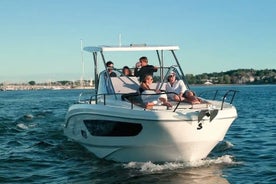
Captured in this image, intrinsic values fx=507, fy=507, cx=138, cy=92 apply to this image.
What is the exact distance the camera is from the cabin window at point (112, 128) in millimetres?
11751

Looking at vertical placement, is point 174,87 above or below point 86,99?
above

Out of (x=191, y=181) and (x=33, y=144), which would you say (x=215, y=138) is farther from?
(x=33, y=144)

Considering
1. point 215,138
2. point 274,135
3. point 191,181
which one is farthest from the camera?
point 274,135

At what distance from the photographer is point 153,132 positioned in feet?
37.7

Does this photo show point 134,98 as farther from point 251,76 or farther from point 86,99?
point 251,76

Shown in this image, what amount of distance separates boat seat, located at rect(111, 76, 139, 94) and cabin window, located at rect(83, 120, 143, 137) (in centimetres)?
153

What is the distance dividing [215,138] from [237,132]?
8.86 m

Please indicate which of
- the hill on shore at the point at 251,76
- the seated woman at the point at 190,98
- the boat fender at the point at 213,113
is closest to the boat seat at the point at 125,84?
the seated woman at the point at 190,98

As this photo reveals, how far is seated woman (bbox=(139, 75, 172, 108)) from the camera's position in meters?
12.0

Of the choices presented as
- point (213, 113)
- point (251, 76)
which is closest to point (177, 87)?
point (213, 113)

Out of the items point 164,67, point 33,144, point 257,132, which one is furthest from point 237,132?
point 33,144

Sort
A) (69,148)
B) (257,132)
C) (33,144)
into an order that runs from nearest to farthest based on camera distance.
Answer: (69,148), (33,144), (257,132)

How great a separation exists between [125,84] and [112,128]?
2.47m

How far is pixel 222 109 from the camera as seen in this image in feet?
39.9
